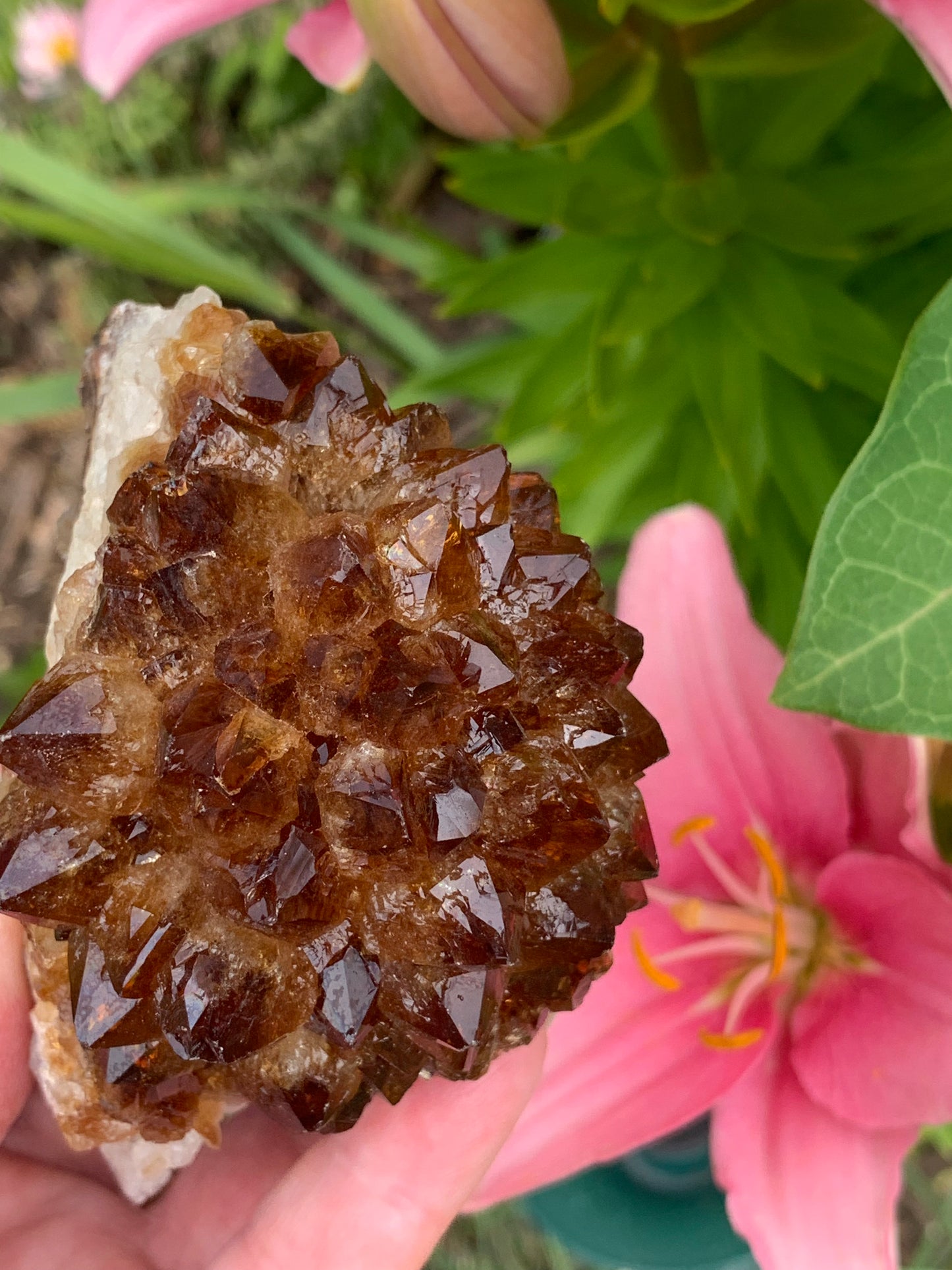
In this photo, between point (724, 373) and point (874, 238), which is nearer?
point (724, 373)

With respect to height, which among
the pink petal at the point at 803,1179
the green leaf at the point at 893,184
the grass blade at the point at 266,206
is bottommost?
the pink petal at the point at 803,1179

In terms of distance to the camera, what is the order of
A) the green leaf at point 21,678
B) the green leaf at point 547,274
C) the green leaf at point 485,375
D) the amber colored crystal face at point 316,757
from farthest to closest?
the green leaf at point 21,678
the green leaf at point 485,375
the green leaf at point 547,274
the amber colored crystal face at point 316,757

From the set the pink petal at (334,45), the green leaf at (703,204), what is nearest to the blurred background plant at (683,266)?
the green leaf at (703,204)

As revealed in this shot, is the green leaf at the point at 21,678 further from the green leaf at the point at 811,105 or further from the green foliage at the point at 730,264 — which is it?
the green leaf at the point at 811,105

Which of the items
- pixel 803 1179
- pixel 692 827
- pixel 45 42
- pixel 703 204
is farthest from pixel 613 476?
pixel 45 42

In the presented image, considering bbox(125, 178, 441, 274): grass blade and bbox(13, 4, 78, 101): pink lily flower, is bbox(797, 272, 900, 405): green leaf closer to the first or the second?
bbox(125, 178, 441, 274): grass blade

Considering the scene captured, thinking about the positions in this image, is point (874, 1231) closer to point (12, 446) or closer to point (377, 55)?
point (377, 55)

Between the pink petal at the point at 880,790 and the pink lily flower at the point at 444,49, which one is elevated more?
the pink lily flower at the point at 444,49

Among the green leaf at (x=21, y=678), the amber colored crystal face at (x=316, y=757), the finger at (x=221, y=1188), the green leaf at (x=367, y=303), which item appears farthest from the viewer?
the green leaf at (x=367, y=303)

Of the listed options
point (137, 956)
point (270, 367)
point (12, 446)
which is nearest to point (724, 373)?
point (270, 367)
